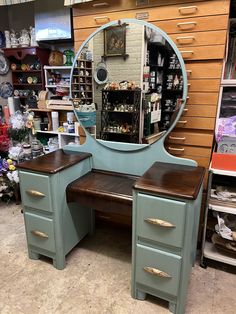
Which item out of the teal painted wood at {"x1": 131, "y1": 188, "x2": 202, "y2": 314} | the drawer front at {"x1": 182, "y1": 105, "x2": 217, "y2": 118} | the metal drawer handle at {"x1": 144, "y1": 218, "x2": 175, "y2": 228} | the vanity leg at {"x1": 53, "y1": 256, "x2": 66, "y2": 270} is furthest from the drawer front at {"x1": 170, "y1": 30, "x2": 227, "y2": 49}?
the vanity leg at {"x1": 53, "y1": 256, "x2": 66, "y2": 270}

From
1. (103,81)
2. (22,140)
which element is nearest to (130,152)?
(103,81)

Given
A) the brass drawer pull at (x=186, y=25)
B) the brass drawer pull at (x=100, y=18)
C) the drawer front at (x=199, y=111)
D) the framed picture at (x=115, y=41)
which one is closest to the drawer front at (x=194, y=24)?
the brass drawer pull at (x=186, y=25)

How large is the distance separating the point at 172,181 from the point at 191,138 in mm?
483

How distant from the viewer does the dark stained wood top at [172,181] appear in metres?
1.14

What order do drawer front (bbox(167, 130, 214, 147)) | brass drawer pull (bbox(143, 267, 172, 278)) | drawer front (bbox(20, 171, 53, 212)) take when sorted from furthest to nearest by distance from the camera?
drawer front (bbox(167, 130, 214, 147)) < drawer front (bbox(20, 171, 53, 212)) < brass drawer pull (bbox(143, 267, 172, 278))

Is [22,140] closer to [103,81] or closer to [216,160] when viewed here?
[103,81]

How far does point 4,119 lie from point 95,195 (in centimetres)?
182

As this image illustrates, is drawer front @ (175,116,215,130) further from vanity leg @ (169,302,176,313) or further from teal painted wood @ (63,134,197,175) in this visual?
vanity leg @ (169,302,176,313)

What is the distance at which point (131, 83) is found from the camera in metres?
1.58

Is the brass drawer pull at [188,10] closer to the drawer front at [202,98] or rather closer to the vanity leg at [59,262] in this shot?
the drawer front at [202,98]

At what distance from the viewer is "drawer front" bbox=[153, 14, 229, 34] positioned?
4.51 feet

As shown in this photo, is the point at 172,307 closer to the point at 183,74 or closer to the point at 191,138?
the point at 191,138

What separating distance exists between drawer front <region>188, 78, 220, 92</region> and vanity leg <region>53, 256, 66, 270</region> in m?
1.40

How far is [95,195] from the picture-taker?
143 centimetres
